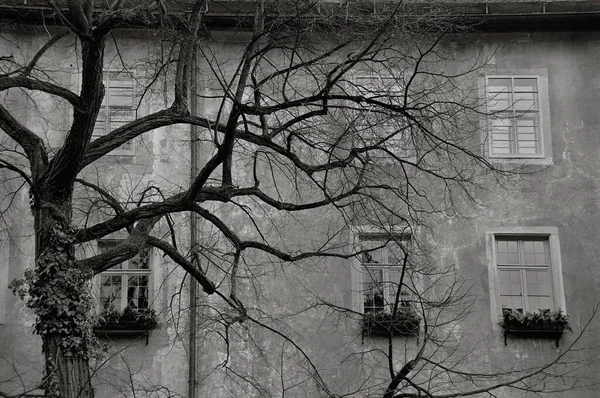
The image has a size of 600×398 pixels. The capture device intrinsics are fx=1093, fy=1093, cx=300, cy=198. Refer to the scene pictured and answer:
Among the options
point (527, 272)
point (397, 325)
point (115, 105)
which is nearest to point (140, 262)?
point (115, 105)

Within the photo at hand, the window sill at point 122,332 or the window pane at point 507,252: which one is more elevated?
the window pane at point 507,252

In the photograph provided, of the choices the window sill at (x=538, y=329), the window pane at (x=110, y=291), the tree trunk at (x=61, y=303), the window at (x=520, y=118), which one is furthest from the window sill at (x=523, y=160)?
the tree trunk at (x=61, y=303)

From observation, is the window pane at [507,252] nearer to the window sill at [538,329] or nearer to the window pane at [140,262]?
the window sill at [538,329]

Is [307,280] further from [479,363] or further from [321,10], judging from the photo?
[321,10]

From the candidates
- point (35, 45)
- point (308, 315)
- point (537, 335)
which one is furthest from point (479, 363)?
point (35, 45)

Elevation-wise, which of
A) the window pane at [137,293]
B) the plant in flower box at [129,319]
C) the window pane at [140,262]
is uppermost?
the window pane at [140,262]

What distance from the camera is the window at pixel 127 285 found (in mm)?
18078

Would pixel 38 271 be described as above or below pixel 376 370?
above

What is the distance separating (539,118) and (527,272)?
2757 mm

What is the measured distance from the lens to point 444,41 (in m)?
19.3

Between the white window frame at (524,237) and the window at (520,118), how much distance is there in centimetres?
139

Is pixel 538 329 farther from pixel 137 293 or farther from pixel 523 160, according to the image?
pixel 137 293

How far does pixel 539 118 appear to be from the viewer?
19.1m

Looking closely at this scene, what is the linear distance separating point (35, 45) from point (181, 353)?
5.97 meters
